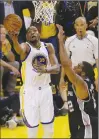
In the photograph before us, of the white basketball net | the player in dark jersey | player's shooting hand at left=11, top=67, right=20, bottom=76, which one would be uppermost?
the white basketball net

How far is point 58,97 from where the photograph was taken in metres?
3.04

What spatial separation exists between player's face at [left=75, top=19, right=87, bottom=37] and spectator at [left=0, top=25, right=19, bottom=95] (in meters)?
0.51

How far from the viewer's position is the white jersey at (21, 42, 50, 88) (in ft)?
9.53

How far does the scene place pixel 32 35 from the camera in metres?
2.93

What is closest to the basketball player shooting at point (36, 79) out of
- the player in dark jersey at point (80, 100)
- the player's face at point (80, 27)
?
the player in dark jersey at point (80, 100)

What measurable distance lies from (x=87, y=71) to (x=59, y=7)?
0.52m

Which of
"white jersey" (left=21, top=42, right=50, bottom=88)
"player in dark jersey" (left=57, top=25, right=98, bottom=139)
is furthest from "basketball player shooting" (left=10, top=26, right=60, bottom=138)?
"player in dark jersey" (left=57, top=25, right=98, bottom=139)

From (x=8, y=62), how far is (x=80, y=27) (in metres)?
0.59

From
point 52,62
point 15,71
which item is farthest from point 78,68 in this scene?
point 15,71

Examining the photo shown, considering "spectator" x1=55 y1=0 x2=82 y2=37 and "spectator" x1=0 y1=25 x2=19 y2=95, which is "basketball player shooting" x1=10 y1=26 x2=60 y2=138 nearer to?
"spectator" x1=0 y1=25 x2=19 y2=95

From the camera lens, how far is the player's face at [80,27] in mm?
2957

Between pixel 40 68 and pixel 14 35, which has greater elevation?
pixel 14 35

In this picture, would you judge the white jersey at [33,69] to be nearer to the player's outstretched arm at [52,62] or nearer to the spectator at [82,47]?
the player's outstretched arm at [52,62]

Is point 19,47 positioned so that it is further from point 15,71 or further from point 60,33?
point 60,33
